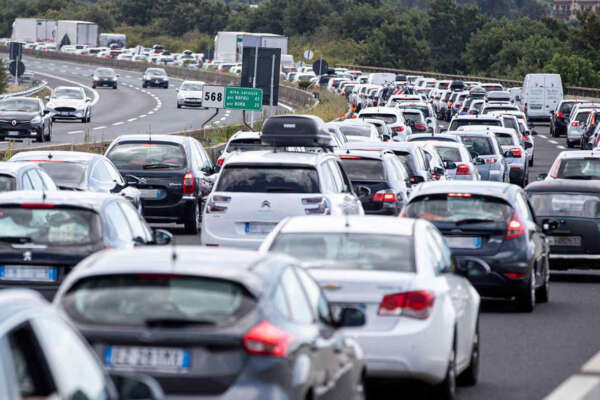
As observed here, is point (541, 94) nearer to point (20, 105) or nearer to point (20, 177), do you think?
point (20, 105)

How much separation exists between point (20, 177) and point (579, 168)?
10237 millimetres

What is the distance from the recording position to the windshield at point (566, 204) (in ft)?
62.1

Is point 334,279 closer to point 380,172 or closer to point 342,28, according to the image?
point 380,172

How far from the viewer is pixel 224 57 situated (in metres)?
132

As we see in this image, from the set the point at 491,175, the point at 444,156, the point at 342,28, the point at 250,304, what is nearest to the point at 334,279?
Result: the point at 250,304

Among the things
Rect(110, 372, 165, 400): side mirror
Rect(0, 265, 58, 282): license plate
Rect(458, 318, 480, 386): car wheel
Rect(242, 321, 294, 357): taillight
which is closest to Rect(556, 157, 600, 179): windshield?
Rect(458, 318, 480, 386): car wheel

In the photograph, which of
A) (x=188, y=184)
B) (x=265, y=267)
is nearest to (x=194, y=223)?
(x=188, y=184)

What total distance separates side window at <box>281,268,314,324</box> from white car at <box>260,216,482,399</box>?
6.29ft

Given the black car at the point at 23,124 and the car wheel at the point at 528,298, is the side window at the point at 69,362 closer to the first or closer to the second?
the car wheel at the point at 528,298

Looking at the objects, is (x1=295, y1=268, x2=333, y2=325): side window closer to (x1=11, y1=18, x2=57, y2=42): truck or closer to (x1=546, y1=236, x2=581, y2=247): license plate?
(x1=546, y1=236, x2=581, y2=247): license plate

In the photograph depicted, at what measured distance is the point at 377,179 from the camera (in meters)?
21.6

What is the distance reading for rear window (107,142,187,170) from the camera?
2327cm

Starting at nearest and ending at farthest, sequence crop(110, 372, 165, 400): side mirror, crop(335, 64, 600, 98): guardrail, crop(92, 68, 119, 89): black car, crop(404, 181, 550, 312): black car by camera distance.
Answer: crop(110, 372, 165, 400): side mirror → crop(404, 181, 550, 312): black car → crop(335, 64, 600, 98): guardrail → crop(92, 68, 119, 89): black car

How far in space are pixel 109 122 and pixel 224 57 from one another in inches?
2769
